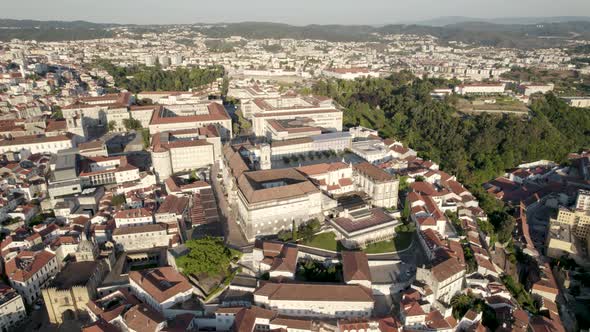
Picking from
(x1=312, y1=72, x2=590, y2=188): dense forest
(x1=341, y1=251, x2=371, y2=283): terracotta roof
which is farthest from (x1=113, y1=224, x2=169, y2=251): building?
(x1=312, y1=72, x2=590, y2=188): dense forest

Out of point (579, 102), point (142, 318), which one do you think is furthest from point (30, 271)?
point (579, 102)

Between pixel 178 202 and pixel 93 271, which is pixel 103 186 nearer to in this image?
pixel 178 202

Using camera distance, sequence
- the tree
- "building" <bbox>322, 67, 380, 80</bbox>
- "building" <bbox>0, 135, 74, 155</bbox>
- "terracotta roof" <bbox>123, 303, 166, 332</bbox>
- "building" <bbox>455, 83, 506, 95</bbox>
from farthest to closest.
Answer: "building" <bbox>322, 67, 380, 80</bbox> < "building" <bbox>455, 83, 506, 95</bbox> < "building" <bbox>0, 135, 74, 155</bbox> < the tree < "terracotta roof" <bbox>123, 303, 166, 332</bbox>

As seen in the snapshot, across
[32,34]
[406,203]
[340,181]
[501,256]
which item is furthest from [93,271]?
[32,34]

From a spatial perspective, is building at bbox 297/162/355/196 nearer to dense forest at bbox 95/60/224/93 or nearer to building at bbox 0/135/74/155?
building at bbox 0/135/74/155

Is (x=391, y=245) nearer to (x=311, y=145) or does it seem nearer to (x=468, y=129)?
(x=311, y=145)

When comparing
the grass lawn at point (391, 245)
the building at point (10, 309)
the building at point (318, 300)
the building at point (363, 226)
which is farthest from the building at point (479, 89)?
the building at point (10, 309)
